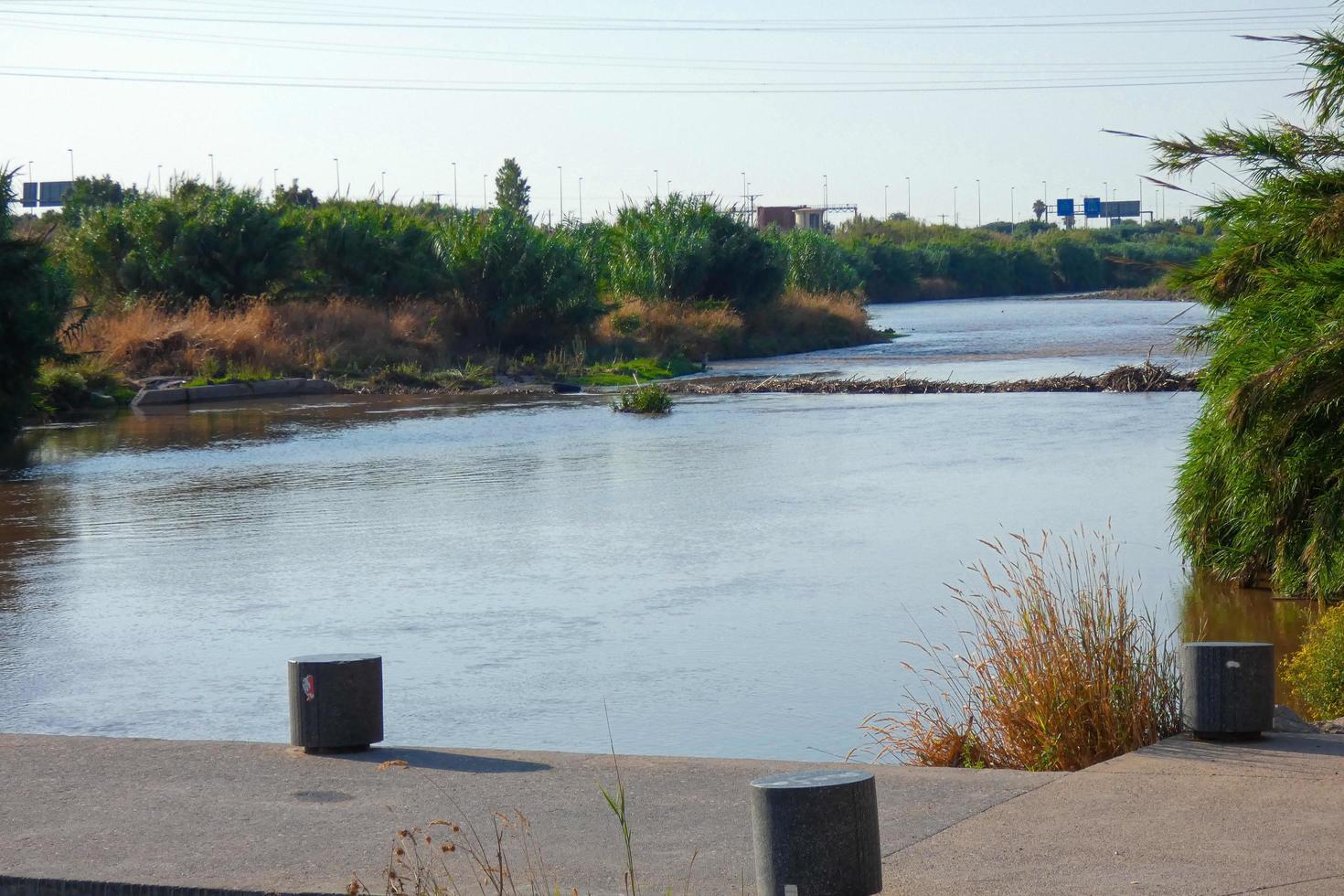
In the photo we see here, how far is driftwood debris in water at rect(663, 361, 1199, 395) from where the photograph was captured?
3738 cm

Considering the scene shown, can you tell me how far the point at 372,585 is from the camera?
14148 mm

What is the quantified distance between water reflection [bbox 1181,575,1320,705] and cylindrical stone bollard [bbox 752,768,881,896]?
22.6 feet

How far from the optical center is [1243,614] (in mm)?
12508

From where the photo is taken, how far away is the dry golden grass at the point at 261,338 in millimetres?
43062

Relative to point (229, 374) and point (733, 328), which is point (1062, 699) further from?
point (733, 328)

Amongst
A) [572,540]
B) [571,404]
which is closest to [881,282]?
[571,404]

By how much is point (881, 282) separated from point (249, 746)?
126 metres

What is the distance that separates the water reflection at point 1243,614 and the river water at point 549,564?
0.18 feet

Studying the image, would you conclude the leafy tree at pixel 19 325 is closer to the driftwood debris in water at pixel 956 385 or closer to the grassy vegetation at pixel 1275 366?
the driftwood debris in water at pixel 956 385

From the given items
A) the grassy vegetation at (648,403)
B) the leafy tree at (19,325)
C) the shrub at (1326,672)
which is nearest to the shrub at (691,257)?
the grassy vegetation at (648,403)

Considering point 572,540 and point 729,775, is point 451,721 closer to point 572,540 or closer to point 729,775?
point 729,775

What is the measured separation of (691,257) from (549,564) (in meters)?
47.3

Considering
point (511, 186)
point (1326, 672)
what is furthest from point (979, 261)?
point (1326, 672)

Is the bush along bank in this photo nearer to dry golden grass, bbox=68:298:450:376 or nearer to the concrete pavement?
dry golden grass, bbox=68:298:450:376
